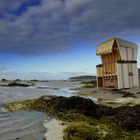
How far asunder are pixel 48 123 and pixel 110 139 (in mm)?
3314

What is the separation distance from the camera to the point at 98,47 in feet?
121

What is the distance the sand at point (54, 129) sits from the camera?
29.7 ft

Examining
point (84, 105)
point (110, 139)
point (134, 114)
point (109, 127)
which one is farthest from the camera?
point (84, 105)

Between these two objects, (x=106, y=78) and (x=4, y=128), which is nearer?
(x=4, y=128)

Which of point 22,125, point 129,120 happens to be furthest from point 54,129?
point 129,120

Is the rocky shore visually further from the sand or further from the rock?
the sand

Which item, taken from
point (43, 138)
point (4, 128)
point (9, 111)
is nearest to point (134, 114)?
point (43, 138)

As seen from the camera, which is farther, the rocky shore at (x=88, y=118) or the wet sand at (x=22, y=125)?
the wet sand at (x=22, y=125)

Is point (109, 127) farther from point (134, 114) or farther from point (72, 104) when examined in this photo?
point (72, 104)

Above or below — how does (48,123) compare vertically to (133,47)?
below

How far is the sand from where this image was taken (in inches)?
357

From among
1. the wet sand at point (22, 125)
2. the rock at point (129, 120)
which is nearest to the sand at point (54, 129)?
the wet sand at point (22, 125)

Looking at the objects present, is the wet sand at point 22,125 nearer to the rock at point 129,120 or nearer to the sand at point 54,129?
the sand at point 54,129

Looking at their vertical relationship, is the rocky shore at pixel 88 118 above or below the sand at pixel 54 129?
above
